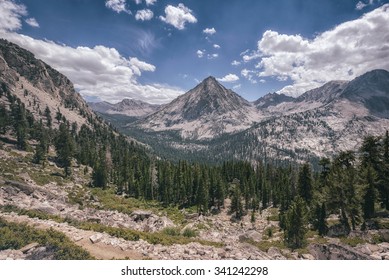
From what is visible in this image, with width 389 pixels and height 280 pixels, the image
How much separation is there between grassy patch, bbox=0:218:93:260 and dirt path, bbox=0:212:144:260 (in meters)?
1.02

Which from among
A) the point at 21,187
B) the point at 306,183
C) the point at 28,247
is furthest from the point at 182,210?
the point at 28,247

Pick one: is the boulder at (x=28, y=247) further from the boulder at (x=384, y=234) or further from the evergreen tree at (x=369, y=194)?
the evergreen tree at (x=369, y=194)

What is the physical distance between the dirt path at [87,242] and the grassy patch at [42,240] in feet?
3.34

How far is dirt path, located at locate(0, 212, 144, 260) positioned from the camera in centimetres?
2623

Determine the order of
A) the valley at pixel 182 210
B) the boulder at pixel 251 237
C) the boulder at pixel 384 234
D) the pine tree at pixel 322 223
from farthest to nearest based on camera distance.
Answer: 1. the boulder at pixel 251 237
2. the pine tree at pixel 322 223
3. the boulder at pixel 384 234
4. the valley at pixel 182 210

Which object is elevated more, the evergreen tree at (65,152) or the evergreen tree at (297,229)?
the evergreen tree at (65,152)

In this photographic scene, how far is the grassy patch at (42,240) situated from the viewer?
25.0m

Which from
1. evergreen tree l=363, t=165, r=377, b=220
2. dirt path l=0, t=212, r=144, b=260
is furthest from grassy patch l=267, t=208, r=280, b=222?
dirt path l=0, t=212, r=144, b=260

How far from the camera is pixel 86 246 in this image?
90.5 feet

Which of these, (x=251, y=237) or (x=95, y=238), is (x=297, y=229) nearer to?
(x=251, y=237)

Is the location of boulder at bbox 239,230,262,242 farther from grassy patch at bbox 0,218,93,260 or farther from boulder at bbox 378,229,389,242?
grassy patch at bbox 0,218,93,260

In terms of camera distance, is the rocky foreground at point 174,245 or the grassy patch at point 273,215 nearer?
the rocky foreground at point 174,245

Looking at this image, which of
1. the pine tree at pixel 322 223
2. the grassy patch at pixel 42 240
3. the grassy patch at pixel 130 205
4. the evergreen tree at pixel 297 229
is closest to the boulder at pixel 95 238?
the grassy patch at pixel 42 240

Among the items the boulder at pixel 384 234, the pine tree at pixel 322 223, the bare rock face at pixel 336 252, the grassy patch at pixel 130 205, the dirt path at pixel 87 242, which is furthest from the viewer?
the grassy patch at pixel 130 205
